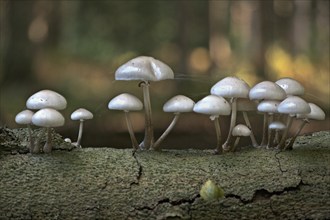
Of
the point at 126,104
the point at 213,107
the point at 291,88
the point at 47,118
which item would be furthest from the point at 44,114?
the point at 291,88

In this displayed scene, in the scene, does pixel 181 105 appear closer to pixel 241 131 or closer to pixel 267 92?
pixel 241 131

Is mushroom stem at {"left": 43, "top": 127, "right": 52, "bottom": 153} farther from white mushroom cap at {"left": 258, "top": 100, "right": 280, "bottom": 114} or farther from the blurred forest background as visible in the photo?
white mushroom cap at {"left": 258, "top": 100, "right": 280, "bottom": 114}

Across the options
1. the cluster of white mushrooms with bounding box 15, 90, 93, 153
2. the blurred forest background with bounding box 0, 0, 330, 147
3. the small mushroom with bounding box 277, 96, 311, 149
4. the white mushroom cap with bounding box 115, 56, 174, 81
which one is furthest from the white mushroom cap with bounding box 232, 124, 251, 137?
the cluster of white mushrooms with bounding box 15, 90, 93, 153

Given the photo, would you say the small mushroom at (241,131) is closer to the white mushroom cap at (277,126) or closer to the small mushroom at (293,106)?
the white mushroom cap at (277,126)

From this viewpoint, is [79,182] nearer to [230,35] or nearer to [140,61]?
[140,61]

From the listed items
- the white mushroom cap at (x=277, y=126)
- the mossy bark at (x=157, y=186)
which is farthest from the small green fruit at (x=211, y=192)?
the white mushroom cap at (x=277, y=126)

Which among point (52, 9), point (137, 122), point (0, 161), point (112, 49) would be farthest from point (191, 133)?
point (112, 49)
